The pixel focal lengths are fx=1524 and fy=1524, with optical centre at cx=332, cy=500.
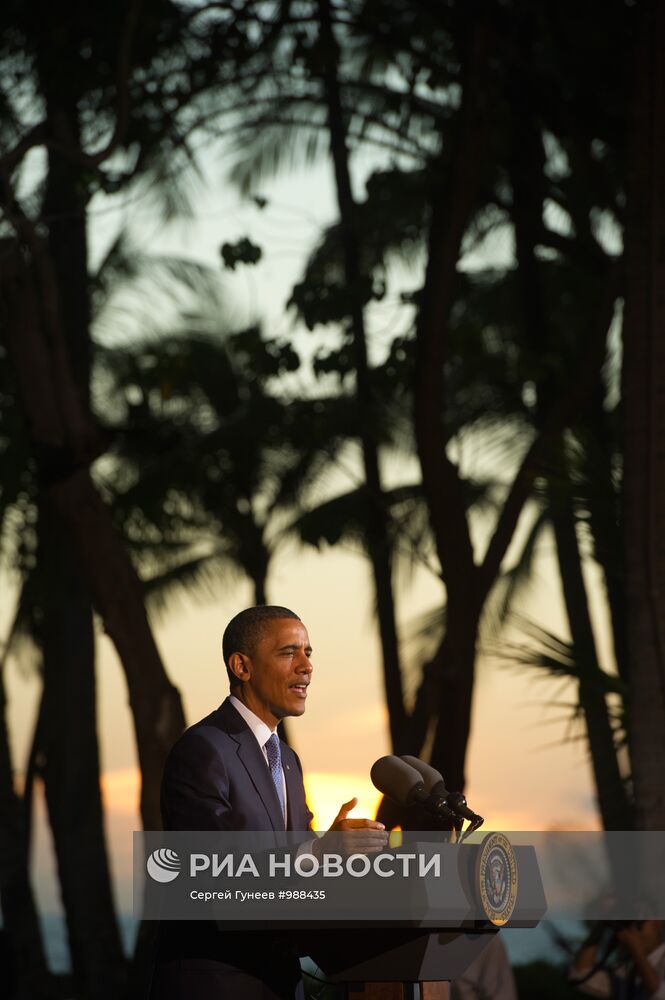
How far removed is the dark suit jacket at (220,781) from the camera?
3.36 meters

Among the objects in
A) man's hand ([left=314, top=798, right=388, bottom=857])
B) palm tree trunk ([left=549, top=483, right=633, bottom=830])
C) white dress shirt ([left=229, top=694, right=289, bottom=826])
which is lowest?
man's hand ([left=314, top=798, right=388, bottom=857])

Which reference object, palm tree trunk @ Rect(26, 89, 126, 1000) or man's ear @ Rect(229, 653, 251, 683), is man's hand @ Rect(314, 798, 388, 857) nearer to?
man's ear @ Rect(229, 653, 251, 683)

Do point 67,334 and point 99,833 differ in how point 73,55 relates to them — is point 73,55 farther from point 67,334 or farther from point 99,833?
point 99,833

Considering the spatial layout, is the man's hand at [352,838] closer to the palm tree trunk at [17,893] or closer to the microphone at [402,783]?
the microphone at [402,783]

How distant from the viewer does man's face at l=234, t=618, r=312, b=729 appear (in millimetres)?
3555

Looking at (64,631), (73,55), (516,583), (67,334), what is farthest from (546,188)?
(516,583)

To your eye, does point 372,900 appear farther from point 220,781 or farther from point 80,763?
point 80,763

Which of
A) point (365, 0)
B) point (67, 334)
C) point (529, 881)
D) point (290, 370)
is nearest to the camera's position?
point (529, 881)

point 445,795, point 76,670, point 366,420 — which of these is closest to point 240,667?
point 445,795

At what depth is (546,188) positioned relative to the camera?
966cm

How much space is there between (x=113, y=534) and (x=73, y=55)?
11.1 ft

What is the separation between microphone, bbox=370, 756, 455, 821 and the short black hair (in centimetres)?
40

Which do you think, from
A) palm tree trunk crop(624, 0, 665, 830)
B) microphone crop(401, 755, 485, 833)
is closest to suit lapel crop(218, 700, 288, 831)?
microphone crop(401, 755, 485, 833)

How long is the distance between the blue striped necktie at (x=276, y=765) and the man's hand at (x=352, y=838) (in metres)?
0.47
